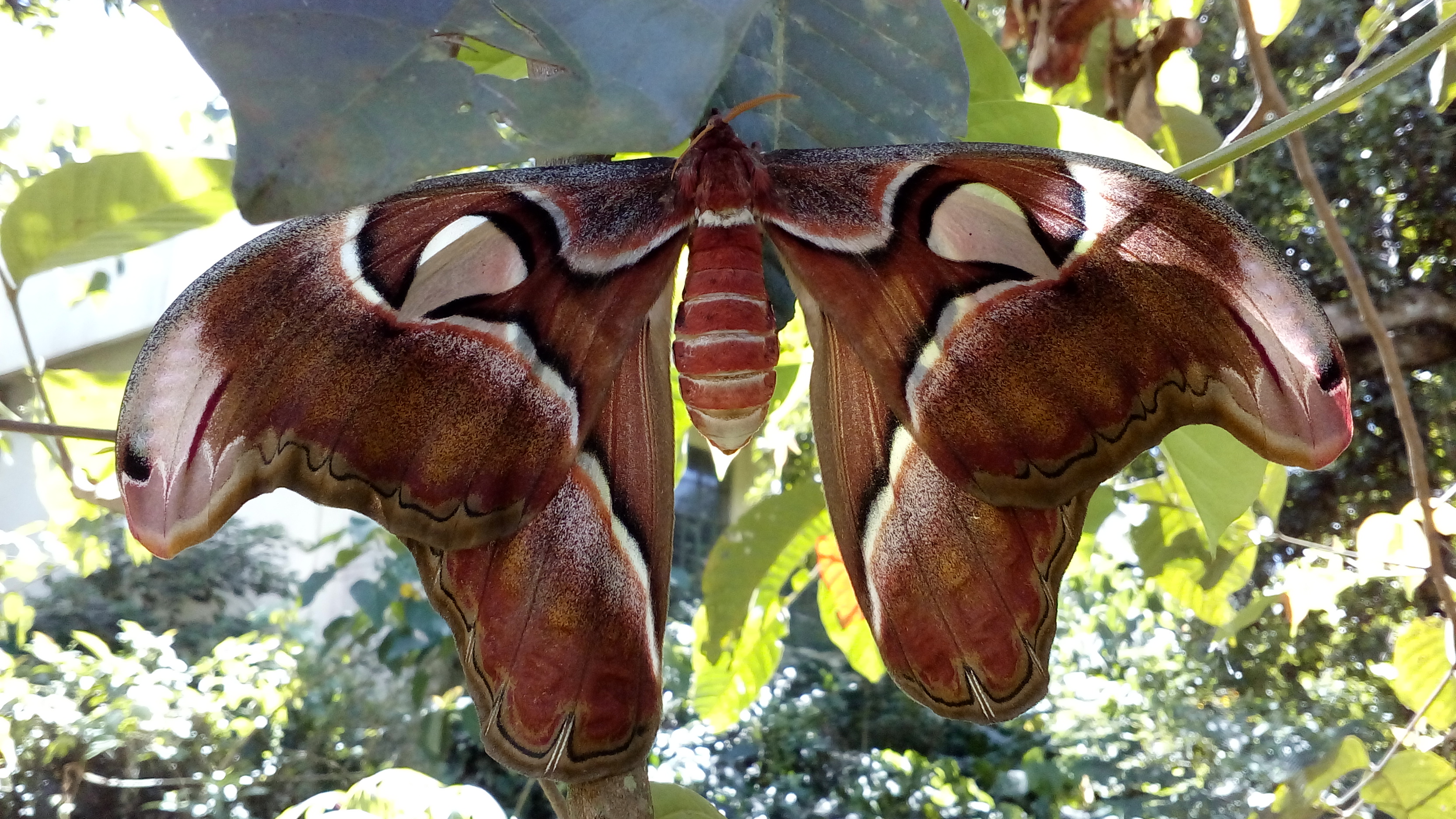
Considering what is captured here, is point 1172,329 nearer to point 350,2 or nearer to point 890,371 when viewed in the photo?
point 890,371

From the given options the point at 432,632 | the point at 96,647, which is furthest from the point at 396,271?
the point at 96,647

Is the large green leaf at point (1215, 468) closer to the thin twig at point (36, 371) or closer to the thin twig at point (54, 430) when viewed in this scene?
the thin twig at point (54, 430)

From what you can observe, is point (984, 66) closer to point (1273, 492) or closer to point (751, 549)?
point (751, 549)

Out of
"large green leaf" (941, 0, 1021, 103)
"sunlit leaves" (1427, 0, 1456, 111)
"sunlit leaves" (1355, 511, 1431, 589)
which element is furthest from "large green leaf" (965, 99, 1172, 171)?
"sunlit leaves" (1355, 511, 1431, 589)

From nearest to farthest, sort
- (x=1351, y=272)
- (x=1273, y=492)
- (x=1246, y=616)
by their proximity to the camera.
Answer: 1. (x=1351, y=272)
2. (x=1273, y=492)
3. (x=1246, y=616)

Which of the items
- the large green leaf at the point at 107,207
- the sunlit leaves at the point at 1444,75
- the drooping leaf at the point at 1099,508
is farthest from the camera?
the sunlit leaves at the point at 1444,75

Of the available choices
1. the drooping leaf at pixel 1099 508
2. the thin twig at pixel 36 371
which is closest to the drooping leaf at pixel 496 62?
the thin twig at pixel 36 371

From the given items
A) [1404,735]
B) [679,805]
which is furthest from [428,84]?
[1404,735]
